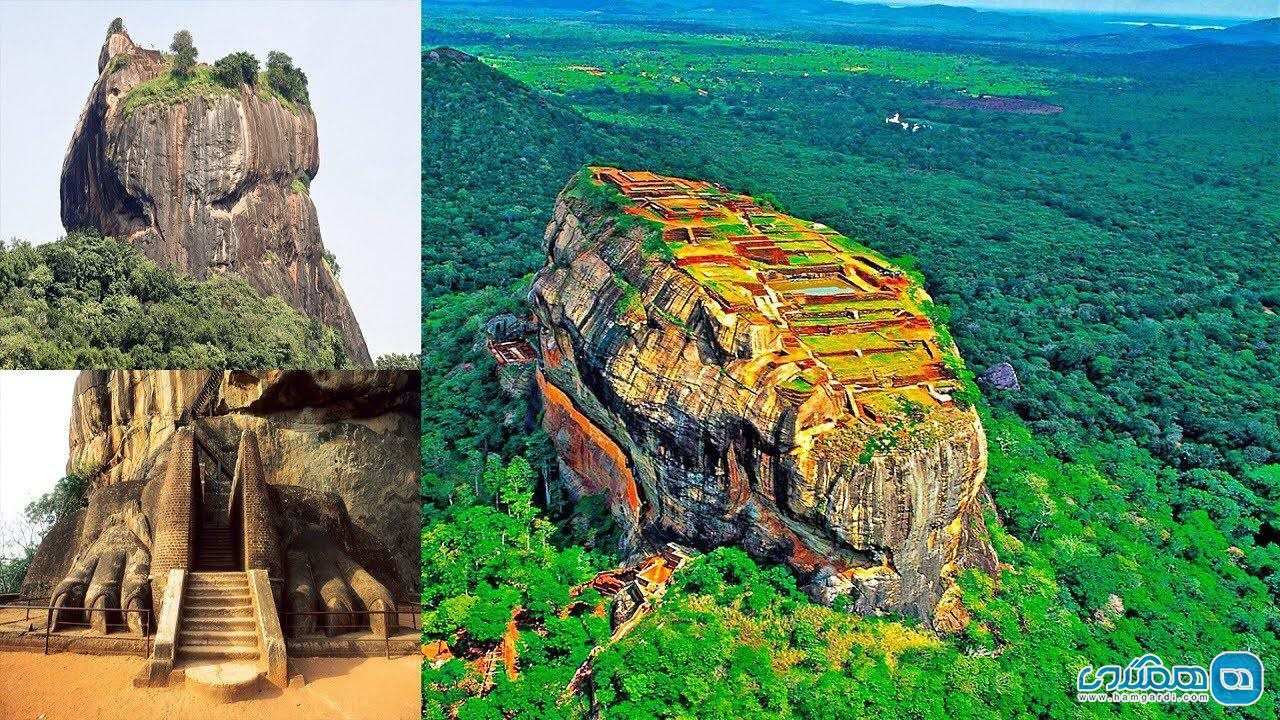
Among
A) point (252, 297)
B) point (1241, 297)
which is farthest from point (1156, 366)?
point (252, 297)

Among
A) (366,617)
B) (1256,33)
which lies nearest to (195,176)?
(366,617)

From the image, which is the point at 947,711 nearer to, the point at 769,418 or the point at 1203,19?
the point at 769,418

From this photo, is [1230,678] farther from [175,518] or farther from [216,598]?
[175,518]

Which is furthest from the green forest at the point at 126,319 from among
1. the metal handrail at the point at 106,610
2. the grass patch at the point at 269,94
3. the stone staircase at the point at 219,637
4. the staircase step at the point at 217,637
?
the staircase step at the point at 217,637

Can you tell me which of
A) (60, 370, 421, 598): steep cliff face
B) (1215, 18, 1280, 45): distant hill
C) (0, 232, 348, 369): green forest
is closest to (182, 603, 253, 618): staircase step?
(60, 370, 421, 598): steep cliff face

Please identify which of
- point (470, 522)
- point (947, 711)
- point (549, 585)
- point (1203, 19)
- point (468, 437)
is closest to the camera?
point (947, 711)

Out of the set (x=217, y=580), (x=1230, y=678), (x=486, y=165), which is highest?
(x=486, y=165)
